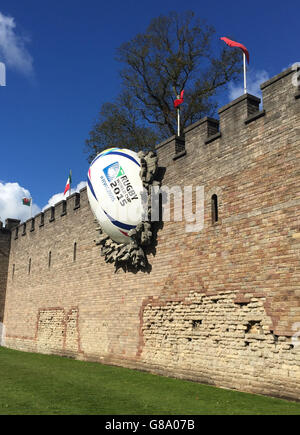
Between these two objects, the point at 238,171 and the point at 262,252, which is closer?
the point at 262,252

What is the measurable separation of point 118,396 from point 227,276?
335 centimetres

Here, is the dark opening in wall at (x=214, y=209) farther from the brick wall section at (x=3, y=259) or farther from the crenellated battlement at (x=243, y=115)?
the brick wall section at (x=3, y=259)

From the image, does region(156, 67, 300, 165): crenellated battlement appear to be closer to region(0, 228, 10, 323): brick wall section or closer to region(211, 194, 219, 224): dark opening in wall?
region(211, 194, 219, 224): dark opening in wall

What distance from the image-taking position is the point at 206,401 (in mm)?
7527

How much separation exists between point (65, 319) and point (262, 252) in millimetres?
10140

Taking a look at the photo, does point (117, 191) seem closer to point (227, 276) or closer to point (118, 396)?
point (227, 276)

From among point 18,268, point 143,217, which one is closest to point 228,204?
point 143,217

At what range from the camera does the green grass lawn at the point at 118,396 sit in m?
6.82

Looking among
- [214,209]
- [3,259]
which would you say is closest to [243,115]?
[214,209]

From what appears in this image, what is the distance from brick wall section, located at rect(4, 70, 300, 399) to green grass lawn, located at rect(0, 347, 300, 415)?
0.66 metres

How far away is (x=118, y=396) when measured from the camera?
8070mm

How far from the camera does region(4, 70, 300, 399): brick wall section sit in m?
8.30
